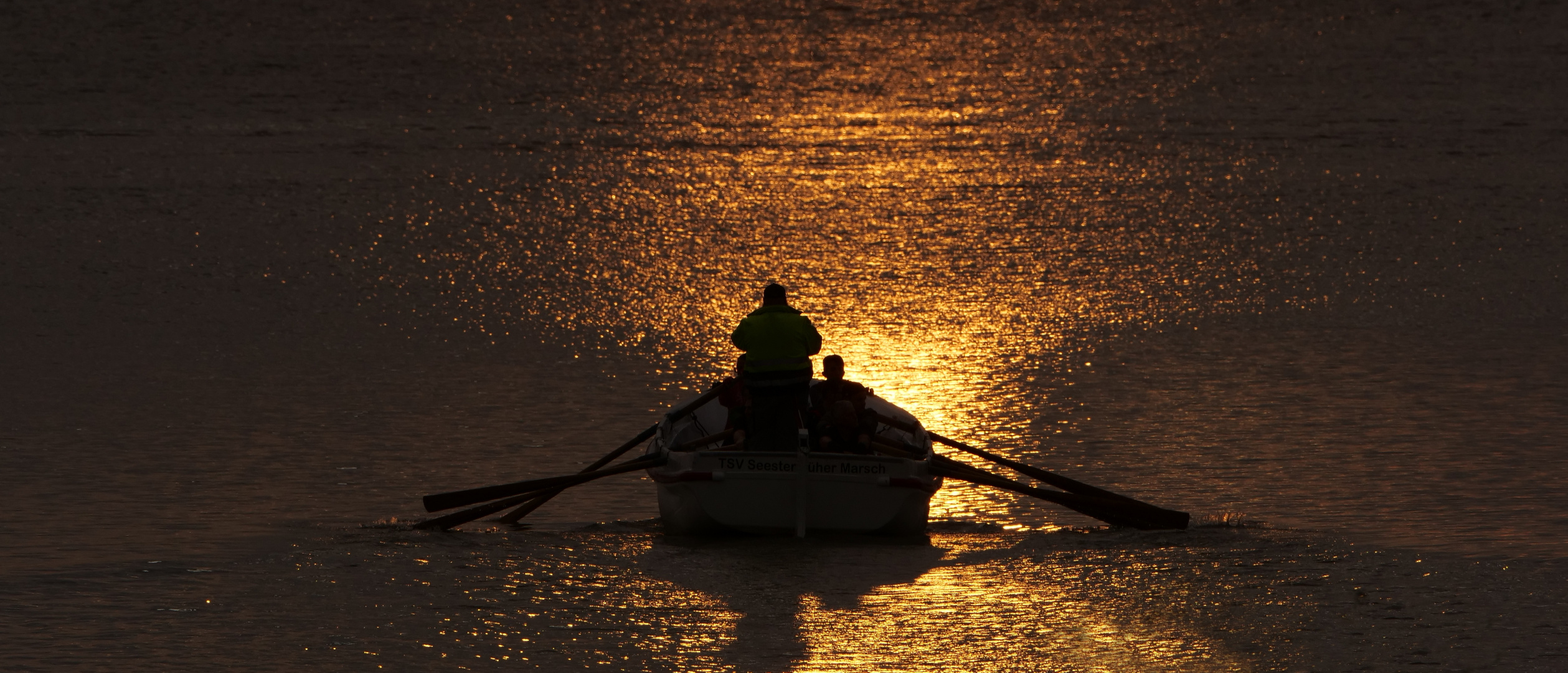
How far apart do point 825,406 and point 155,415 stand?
26.1ft

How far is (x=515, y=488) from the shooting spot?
16031 millimetres

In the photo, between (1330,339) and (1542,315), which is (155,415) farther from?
(1542,315)

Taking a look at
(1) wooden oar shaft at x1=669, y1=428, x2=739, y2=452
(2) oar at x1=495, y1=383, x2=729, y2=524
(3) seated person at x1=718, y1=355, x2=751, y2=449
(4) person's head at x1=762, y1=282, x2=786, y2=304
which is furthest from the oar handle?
(4) person's head at x1=762, y1=282, x2=786, y2=304

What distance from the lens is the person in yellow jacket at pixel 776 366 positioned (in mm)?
15297

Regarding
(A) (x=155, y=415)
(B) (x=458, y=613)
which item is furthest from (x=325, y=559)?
(A) (x=155, y=415)

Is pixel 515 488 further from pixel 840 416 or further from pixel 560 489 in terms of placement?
pixel 840 416

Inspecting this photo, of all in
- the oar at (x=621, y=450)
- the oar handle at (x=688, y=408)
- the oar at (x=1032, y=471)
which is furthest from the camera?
the oar handle at (x=688, y=408)

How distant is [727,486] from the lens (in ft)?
49.6

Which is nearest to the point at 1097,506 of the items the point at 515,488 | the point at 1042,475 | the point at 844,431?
the point at 1042,475

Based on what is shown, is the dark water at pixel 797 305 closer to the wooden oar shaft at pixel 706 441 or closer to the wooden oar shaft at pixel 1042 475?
the wooden oar shaft at pixel 1042 475

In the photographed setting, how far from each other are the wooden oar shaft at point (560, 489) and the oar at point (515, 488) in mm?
119

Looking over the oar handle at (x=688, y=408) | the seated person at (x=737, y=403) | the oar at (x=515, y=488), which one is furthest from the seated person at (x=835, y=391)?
the oar at (x=515, y=488)

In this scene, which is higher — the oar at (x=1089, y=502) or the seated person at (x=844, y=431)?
the seated person at (x=844, y=431)

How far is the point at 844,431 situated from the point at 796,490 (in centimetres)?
71
